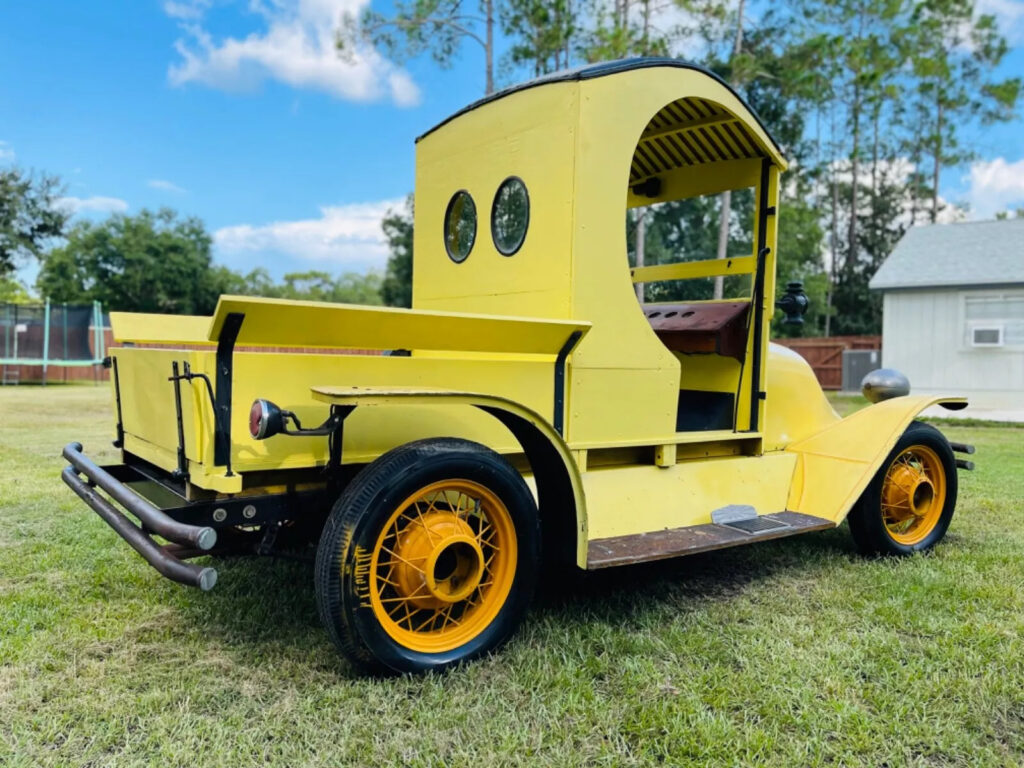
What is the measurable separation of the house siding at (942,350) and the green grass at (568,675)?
14.4 metres

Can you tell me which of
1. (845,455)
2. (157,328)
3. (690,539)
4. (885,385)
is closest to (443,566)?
(690,539)

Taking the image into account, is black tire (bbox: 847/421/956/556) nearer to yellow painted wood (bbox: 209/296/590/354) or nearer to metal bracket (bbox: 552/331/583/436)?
metal bracket (bbox: 552/331/583/436)

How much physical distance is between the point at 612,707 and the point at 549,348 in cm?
134

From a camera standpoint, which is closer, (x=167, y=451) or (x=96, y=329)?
(x=167, y=451)

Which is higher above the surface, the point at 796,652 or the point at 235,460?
the point at 235,460

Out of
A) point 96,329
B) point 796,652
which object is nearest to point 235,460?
point 796,652

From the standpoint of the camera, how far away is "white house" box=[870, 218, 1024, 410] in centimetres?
1585

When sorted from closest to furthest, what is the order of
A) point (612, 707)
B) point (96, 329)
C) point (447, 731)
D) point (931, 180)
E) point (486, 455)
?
point (447, 731), point (612, 707), point (486, 455), point (96, 329), point (931, 180)

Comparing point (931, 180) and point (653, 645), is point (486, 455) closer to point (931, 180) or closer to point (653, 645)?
point (653, 645)

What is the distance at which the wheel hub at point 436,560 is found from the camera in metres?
2.53

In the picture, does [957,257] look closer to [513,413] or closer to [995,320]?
[995,320]

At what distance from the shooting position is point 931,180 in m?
32.9

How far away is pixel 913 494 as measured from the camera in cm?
425

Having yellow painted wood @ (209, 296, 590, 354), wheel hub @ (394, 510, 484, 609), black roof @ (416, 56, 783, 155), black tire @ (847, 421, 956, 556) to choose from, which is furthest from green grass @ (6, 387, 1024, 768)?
black roof @ (416, 56, 783, 155)
